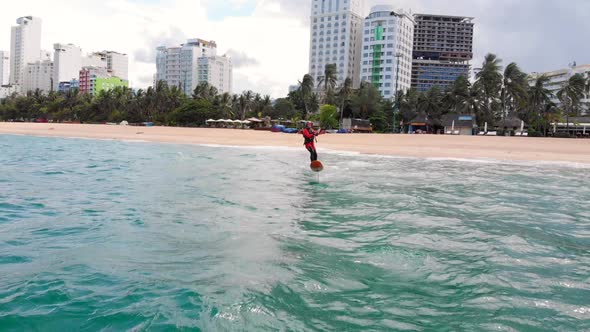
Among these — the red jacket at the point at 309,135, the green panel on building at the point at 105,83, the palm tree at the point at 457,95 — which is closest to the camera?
the red jacket at the point at 309,135

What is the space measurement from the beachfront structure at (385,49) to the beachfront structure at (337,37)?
8.34m

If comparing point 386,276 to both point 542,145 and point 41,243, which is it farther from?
point 542,145

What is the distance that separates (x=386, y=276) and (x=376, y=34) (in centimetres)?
14224

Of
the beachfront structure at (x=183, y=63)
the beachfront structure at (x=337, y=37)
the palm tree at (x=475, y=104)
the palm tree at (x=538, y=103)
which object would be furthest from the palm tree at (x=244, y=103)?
the beachfront structure at (x=183, y=63)

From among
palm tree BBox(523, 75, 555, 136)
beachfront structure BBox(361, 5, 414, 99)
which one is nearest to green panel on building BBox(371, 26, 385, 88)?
beachfront structure BBox(361, 5, 414, 99)

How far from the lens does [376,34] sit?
139625mm

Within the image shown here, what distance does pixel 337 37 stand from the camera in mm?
150500

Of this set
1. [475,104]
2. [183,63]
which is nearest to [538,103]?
[475,104]

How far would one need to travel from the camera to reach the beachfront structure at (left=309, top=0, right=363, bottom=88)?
5876 inches

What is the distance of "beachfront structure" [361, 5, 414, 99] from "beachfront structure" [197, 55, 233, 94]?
6451 cm

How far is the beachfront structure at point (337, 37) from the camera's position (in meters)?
149

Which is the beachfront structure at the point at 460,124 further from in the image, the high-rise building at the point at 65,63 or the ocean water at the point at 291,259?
the high-rise building at the point at 65,63

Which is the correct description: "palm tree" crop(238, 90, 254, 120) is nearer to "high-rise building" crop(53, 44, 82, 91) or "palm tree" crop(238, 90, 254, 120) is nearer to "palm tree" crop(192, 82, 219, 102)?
"palm tree" crop(192, 82, 219, 102)

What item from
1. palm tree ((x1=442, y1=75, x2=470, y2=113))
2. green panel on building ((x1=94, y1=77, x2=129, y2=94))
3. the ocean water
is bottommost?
the ocean water
